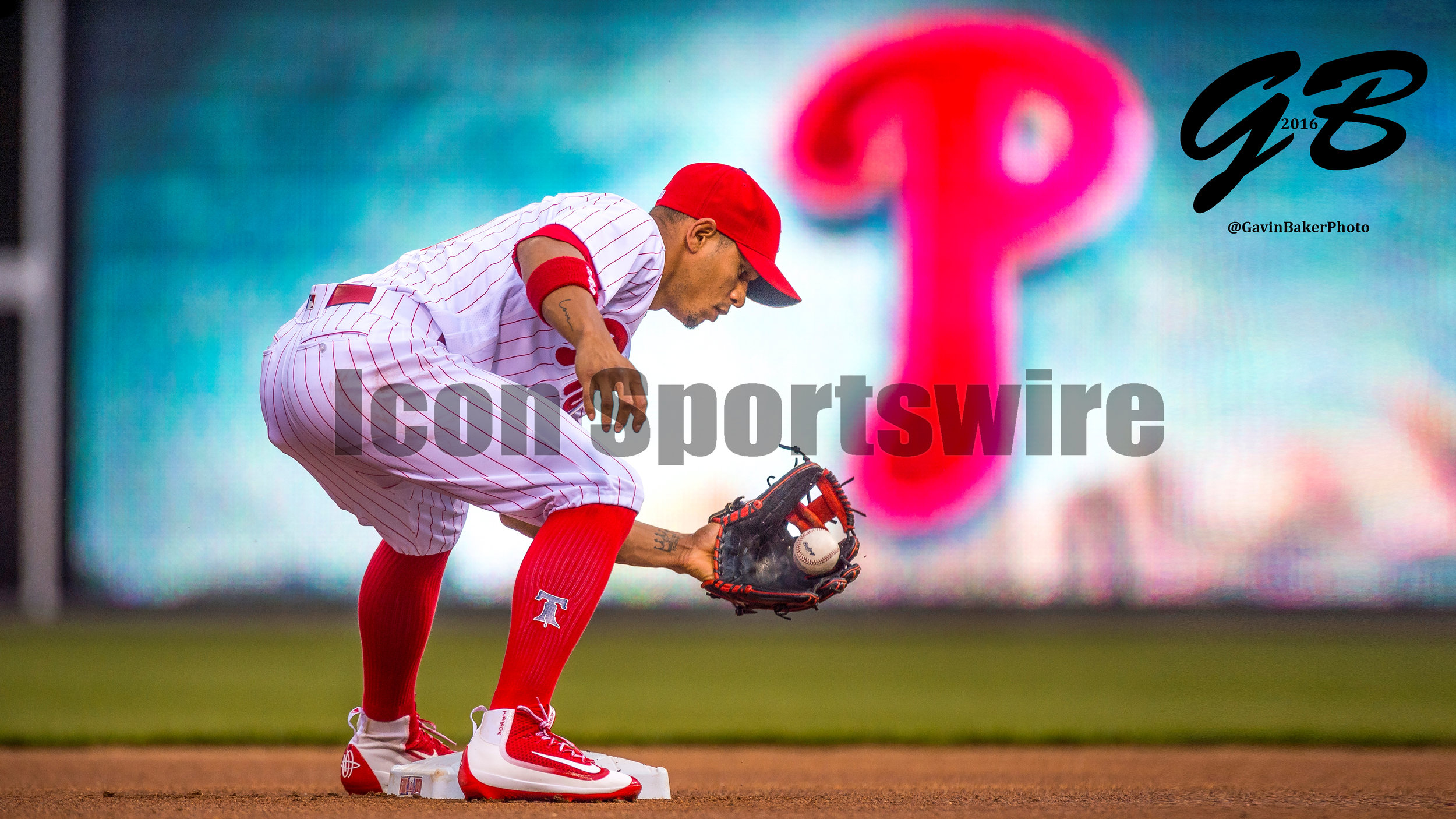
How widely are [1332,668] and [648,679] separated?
3.17 meters

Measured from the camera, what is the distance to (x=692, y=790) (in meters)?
2.41

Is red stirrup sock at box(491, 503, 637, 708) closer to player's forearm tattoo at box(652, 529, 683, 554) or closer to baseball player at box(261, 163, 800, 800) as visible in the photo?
baseball player at box(261, 163, 800, 800)

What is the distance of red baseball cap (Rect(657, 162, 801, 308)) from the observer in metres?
1.97

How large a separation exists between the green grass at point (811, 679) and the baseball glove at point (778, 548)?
6.31 ft

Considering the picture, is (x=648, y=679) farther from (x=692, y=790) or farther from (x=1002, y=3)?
(x=1002, y=3)

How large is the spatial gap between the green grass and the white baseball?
196 centimetres

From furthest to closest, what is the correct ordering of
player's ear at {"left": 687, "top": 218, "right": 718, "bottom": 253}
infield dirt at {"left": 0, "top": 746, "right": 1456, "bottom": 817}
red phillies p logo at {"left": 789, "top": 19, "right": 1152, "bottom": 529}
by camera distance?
red phillies p logo at {"left": 789, "top": 19, "right": 1152, "bottom": 529}, player's ear at {"left": 687, "top": 218, "right": 718, "bottom": 253}, infield dirt at {"left": 0, "top": 746, "right": 1456, "bottom": 817}

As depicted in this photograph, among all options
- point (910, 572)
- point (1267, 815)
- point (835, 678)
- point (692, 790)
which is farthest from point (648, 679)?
point (1267, 815)

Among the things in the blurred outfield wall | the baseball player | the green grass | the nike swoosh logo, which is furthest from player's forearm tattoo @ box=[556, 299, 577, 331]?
the blurred outfield wall

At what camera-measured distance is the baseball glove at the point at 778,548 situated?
200 cm

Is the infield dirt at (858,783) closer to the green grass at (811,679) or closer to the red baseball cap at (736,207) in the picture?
the green grass at (811,679)

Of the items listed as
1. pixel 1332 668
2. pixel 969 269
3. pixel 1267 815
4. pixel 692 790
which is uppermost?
pixel 969 269

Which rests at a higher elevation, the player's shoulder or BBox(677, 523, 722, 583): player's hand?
the player's shoulder

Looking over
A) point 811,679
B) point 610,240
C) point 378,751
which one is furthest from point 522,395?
point 811,679
